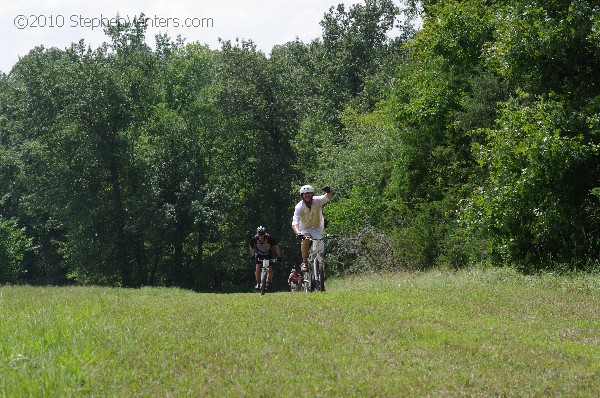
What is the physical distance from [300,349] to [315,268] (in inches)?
314

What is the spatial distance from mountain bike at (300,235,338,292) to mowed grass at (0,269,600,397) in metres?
3.04

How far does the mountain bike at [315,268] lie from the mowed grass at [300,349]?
304 centimetres

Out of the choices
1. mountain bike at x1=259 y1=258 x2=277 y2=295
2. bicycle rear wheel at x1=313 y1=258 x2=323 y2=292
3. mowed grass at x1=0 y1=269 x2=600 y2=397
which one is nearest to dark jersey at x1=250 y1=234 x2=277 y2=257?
mountain bike at x1=259 y1=258 x2=277 y2=295

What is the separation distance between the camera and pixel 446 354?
8.73 m

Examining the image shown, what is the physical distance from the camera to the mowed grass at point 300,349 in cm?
734

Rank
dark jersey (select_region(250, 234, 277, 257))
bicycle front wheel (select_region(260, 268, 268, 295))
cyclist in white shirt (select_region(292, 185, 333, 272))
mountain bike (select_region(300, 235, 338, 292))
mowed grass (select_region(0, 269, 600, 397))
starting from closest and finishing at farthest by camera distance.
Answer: mowed grass (select_region(0, 269, 600, 397)) → cyclist in white shirt (select_region(292, 185, 333, 272)) → mountain bike (select_region(300, 235, 338, 292)) → bicycle front wheel (select_region(260, 268, 268, 295)) → dark jersey (select_region(250, 234, 277, 257))

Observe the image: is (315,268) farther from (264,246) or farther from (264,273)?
(264,246)

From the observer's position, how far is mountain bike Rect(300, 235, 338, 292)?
16.6 m

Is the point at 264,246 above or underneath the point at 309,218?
underneath

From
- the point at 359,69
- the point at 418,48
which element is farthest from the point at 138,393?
the point at 359,69

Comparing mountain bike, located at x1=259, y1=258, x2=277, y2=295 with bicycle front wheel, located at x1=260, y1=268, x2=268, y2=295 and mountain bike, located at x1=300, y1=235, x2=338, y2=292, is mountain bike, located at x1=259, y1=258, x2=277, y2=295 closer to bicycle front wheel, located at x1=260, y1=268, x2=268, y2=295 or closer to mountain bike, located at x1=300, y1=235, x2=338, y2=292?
bicycle front wheel, located at x1=260, y1=268, x2=268, y2=295

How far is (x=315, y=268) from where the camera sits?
16.9 meters

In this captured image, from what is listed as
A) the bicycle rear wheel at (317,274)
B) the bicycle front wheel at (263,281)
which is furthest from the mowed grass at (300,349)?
the bicycle front wheel at (263,281)

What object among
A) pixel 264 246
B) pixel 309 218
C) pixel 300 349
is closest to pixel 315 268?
pixel 309 218
